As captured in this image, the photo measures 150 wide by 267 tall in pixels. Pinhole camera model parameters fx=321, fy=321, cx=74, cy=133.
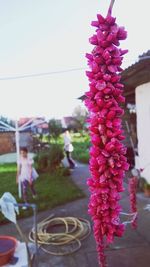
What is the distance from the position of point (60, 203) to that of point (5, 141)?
47.9ft

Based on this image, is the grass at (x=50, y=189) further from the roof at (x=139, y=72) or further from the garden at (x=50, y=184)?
the roof at (x=139, y=72)

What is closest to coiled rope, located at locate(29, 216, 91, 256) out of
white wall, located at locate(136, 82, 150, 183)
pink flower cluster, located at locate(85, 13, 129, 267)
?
white wall, located at locate(136, 82, 150, 183)

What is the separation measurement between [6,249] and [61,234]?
1.21 meters

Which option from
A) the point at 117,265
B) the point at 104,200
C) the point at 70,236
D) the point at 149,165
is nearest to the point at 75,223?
the point at 70,236

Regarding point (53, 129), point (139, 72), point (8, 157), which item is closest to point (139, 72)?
point (139, 72)

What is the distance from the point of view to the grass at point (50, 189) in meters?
7.41

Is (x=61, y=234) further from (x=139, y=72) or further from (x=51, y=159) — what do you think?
(x=51, y=159)

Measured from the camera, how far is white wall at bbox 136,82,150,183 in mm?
7852

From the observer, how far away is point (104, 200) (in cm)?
109

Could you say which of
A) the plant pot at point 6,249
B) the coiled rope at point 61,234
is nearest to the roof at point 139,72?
the coiled rope at point 61,234

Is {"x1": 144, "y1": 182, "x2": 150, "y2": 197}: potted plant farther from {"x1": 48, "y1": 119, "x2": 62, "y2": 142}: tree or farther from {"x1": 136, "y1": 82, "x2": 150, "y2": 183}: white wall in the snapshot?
{"x1": 48, "y1": 119, "x2": 62, "y2": 142}: tree

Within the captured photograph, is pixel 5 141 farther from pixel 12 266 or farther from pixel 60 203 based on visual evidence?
pixel 12 266

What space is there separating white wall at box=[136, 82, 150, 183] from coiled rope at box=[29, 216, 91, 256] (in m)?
2.71

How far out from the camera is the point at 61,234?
5320mm
